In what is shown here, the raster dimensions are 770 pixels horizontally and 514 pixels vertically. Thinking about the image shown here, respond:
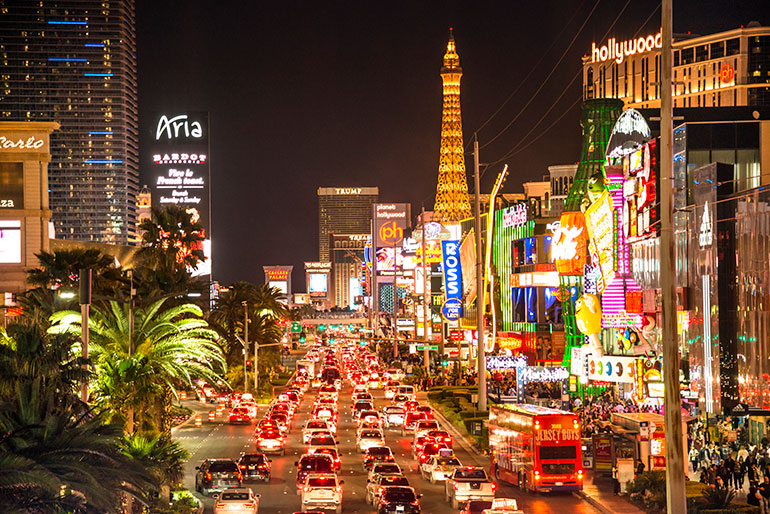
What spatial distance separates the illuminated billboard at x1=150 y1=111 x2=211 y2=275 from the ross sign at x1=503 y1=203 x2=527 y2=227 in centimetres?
7592

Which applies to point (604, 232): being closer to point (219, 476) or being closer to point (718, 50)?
point (219, 476)

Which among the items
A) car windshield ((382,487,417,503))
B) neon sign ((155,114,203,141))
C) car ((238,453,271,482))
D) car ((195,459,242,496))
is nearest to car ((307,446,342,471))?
car ((238,453,271,482))

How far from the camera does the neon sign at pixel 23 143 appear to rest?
79125 millimetres

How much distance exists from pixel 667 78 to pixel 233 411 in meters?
44.7

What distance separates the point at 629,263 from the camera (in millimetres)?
45656

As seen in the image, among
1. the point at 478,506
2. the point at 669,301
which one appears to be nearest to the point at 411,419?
the point at 478,506

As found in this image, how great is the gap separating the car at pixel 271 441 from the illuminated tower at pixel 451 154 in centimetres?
11272

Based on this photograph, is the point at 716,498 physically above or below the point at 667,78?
below

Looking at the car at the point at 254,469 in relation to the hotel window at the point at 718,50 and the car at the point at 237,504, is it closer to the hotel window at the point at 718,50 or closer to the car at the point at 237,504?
the car at the point at 237,504

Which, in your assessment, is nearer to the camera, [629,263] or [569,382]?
[629,263]

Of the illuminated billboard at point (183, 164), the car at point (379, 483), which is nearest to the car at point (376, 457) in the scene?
the car at point (379, 483)

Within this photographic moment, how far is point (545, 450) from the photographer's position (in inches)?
1292

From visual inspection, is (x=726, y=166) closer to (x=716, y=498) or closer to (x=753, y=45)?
(x=716, y=498)

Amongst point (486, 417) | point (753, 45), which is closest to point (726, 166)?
point (486, 417)
